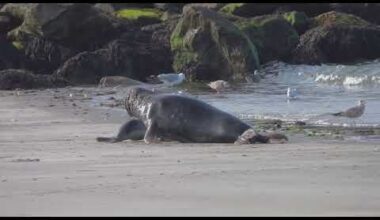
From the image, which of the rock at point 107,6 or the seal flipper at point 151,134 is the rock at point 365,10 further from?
the seal flipper at point 151,134

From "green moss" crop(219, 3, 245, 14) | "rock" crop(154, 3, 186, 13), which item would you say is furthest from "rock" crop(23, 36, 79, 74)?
"rock" crop(154, 3, 186, 13)

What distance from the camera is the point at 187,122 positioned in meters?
9.80

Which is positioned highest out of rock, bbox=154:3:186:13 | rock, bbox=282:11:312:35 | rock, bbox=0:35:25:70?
rock, bbox=282:11:312:35

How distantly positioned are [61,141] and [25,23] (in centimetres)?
1584

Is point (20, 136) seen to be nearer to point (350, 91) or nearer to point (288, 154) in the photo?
point (288, 154)

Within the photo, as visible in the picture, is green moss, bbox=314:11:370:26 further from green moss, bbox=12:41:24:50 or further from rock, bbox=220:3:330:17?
green moss, bbox=12:41:24:50

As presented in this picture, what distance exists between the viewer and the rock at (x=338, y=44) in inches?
984

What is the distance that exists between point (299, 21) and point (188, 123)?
1807 centimetres

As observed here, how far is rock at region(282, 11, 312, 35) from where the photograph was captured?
27078 mm

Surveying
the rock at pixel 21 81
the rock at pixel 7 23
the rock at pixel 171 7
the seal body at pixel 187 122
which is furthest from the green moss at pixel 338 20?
the seal body at pixel 187 122

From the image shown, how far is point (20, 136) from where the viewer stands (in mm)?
10047

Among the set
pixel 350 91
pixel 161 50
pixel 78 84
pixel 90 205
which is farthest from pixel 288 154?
pixel 161 50

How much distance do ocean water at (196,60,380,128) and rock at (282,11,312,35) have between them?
299 cm

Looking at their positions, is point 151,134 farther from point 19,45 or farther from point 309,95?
point 19,45
